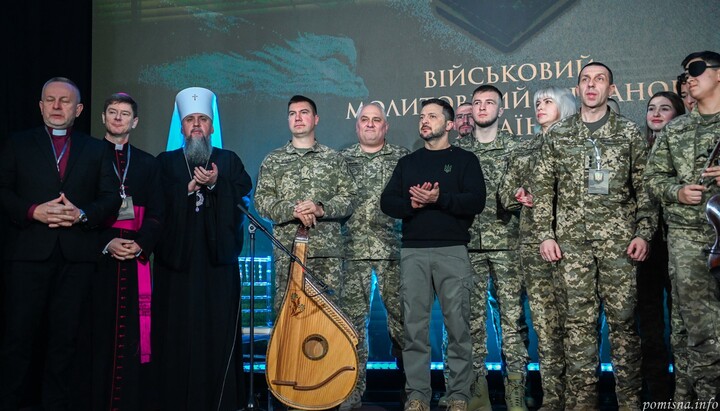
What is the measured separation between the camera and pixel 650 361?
447 centimetres

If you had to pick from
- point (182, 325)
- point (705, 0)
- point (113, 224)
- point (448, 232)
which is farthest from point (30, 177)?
point (705, 0)

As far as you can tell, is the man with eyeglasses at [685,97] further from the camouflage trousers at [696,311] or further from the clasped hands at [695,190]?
the camouflage trousers at [696,311]

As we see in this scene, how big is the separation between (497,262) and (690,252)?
1.44 meters

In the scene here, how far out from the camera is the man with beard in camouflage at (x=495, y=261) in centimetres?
466

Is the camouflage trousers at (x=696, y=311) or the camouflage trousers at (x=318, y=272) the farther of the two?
the camouflage trousers at (x=318, y=272)

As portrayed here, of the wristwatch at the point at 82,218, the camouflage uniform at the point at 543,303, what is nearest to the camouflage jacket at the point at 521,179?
the camouflage uniform at the point at 543,303

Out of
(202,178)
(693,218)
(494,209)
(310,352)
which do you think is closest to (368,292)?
(310,352)

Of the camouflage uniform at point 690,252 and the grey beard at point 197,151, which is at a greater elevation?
the grey beard at point 197,151

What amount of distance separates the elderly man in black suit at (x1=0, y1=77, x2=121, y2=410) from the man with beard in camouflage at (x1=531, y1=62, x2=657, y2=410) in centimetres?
→ 274

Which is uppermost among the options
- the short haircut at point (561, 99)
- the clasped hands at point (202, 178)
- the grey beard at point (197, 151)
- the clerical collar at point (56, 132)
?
the short haircut at point (561, 99)

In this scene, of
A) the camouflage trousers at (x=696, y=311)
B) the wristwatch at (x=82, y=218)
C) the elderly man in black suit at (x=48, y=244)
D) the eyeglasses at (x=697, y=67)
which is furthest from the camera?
the wristwatch at (x=82, y=218)

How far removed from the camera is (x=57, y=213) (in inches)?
160

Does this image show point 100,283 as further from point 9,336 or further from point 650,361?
point 650,361

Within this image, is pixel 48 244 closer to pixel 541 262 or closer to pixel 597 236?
pixel 541 262
